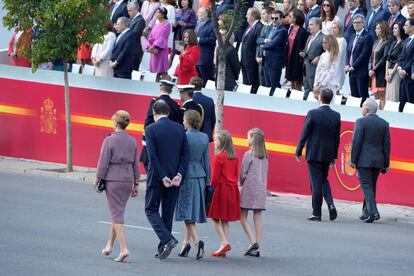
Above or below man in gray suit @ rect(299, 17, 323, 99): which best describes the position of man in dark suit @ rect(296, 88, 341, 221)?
below

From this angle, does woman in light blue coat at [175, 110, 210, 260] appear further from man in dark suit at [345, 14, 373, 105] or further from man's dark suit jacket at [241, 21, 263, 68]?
man's dark suit jacket at [241, 21, 263, 68]

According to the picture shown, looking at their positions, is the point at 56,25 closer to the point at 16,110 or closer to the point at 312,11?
the point at 16,110

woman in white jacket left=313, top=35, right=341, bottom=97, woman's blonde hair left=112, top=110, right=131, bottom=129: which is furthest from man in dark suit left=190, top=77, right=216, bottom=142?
woman's blonde hair left=112, top=110, right=131, bottom=129

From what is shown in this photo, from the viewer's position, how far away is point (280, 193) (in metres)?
22.8

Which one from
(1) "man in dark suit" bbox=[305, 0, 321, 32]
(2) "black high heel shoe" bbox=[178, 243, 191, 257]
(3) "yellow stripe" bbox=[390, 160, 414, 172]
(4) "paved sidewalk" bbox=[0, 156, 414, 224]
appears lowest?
(4) "paved sidewalk" bbox=[0, 156, 414, 224]

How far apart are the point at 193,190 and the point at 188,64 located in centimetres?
919

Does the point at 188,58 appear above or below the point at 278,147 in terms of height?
above

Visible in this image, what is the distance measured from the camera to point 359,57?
23547 mm

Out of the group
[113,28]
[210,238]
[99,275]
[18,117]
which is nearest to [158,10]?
[113,28]

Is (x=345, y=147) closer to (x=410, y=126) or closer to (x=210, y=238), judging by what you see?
(x=410, y=126)

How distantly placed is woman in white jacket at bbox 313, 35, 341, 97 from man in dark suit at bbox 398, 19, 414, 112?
115 centimetres

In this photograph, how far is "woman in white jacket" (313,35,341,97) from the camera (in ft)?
76.0


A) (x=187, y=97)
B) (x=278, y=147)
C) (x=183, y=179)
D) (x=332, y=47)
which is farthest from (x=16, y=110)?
(x=183, y=179)

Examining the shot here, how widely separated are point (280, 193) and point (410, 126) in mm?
2850
